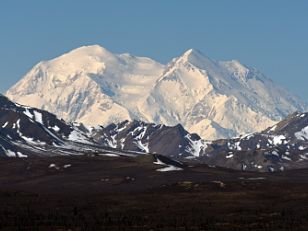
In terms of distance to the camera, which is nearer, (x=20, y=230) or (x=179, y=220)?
(x=20, y=230)

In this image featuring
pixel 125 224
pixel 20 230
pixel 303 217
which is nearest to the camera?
pixel 20 230

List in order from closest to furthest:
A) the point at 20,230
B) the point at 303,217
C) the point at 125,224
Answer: the point at 20,230
the point at 125,224
the point at 303,217

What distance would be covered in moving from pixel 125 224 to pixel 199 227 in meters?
Answer: 14.5

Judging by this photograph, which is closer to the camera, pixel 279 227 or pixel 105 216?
pixel 279 227

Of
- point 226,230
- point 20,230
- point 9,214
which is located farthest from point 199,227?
point 9,214

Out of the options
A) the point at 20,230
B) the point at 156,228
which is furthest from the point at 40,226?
the point at 156,228

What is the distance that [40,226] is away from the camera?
17212 cm

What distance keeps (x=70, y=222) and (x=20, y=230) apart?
61.5ft

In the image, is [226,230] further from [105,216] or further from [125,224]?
[105,216]

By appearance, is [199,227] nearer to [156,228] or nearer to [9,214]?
[156,228]

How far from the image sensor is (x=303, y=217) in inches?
7534

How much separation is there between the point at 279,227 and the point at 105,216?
1620 inches

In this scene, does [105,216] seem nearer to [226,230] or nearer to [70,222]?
[70,222]

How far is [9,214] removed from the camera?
639ft
